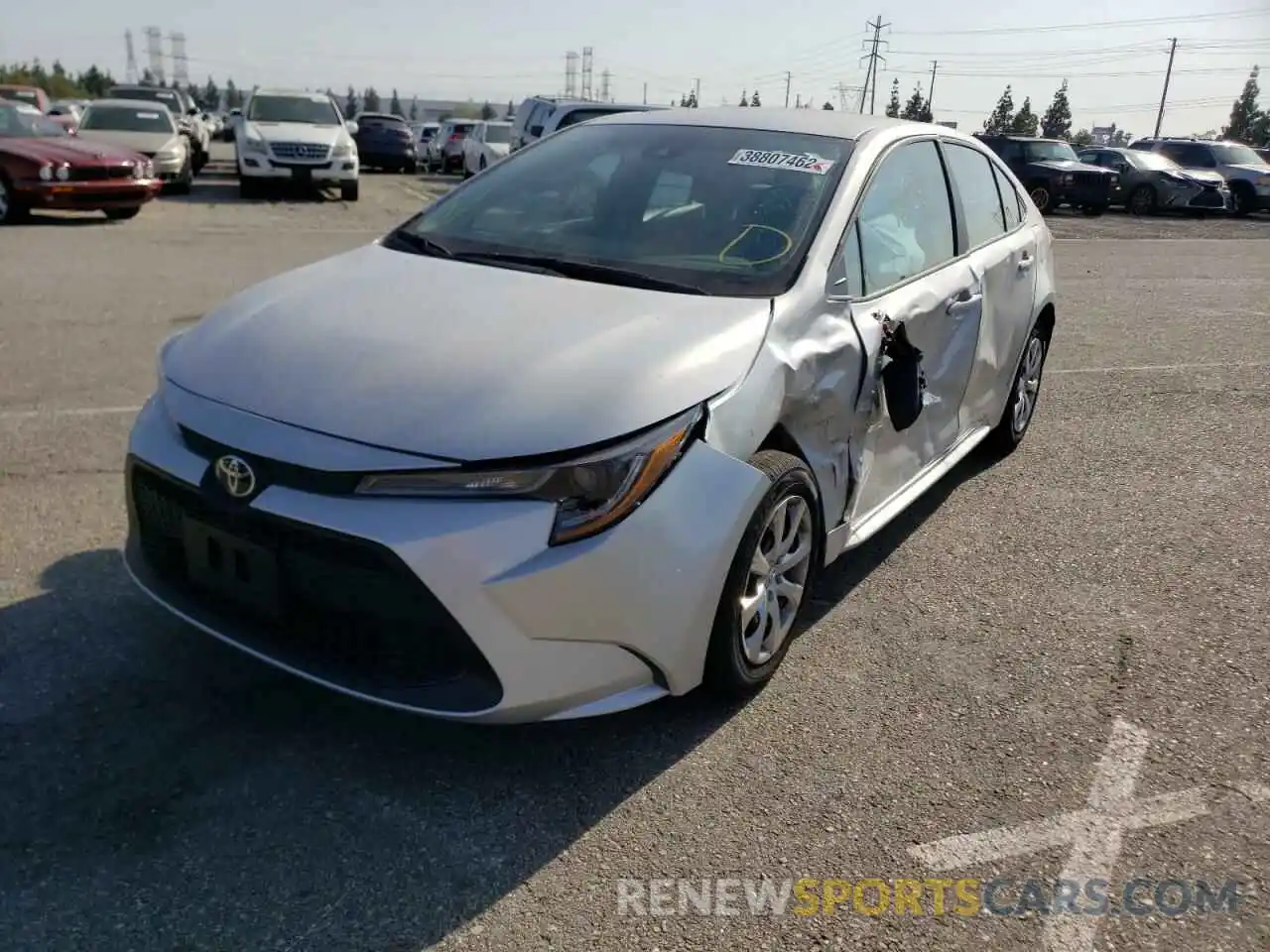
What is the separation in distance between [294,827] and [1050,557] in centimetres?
307

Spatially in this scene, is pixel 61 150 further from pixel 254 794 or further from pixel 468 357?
pixel 254 794

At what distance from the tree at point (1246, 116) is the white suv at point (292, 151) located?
Answer: 91569 mm

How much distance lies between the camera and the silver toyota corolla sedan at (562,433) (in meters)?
2.45

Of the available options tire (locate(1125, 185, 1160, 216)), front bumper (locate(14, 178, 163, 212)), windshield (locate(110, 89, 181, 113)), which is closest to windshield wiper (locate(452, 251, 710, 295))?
front bumper (locate(14, 178, 163, 212))

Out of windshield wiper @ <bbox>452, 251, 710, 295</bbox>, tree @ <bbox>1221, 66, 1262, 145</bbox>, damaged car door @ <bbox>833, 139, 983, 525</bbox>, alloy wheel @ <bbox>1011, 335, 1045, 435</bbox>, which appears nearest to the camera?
windshield wiper @ <bbox>452, 251, 710, 295</bbox>

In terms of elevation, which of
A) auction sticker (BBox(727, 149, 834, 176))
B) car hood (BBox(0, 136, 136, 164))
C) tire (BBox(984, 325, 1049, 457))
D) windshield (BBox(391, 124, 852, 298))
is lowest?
tire (BBox(984, 325, 1049, 457))

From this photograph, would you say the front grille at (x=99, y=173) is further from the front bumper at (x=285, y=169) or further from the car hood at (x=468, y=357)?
the car hood at (x=468, y=357)

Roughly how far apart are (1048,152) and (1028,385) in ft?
68.1

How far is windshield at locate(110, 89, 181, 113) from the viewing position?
24281mm

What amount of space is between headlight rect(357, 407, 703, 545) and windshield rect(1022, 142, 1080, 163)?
77.6 ft

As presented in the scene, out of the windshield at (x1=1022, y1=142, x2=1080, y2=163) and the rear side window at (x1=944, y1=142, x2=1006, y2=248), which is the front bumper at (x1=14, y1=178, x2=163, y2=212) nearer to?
the rear side window at (x1=944, y1=142, x2=1006, y2=248)

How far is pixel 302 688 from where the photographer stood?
9.94 ft

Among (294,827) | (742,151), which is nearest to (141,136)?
(742,151)

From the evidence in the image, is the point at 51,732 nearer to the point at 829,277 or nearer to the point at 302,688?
the point at 302,688
